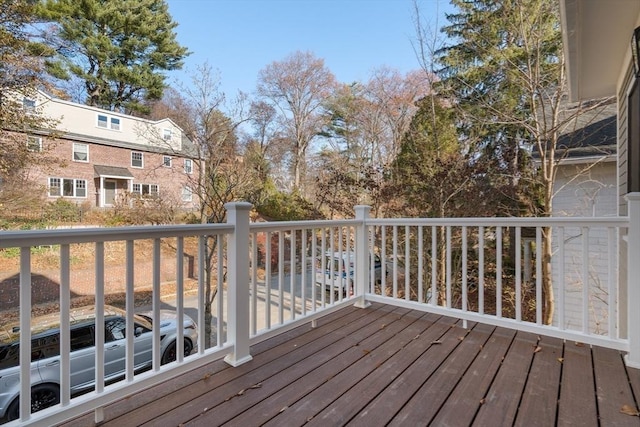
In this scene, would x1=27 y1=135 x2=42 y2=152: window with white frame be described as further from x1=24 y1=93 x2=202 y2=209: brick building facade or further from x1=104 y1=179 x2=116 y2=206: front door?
x1=104 y1=179 x2=116 y2=206: front door

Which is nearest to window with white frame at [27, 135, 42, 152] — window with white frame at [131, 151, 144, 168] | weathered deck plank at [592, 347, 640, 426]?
window with white frame at [131, 151, 144, 168]

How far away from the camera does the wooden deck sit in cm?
161

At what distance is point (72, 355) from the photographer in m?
3.81

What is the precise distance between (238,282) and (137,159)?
60.0ft

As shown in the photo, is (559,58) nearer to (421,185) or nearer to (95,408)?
(421,185)

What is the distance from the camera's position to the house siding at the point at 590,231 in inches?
191

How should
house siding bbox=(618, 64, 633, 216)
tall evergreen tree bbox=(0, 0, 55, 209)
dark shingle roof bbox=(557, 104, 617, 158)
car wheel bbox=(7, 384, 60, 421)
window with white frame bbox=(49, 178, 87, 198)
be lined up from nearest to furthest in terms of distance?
house siding bbox=(618, 64, 633, 216) → car wheel bbox=(7, 384, 60, 421) → dark shingle roof bbox=(557, 104, 617, 158) → tall evergreen tree bbox=(0, 0, 55, 209) → window with white frame bbox=(49, 178, 87, 198)

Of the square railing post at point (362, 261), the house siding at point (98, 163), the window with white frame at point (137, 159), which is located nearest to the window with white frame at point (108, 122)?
the house siding at point (98, 163)

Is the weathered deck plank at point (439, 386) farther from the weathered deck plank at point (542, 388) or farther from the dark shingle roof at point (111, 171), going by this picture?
the dark shingle roof at point (111, 171)

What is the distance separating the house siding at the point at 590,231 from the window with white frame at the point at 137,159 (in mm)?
18356

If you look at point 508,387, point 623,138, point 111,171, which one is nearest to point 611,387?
point 508,387

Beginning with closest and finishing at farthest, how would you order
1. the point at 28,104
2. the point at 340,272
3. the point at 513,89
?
1. the point at 340,272
2. the point at 513,89
3. the point at 28,104

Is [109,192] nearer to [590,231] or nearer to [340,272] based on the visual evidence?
[340,272]

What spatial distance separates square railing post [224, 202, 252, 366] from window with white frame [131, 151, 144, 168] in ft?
58.6
